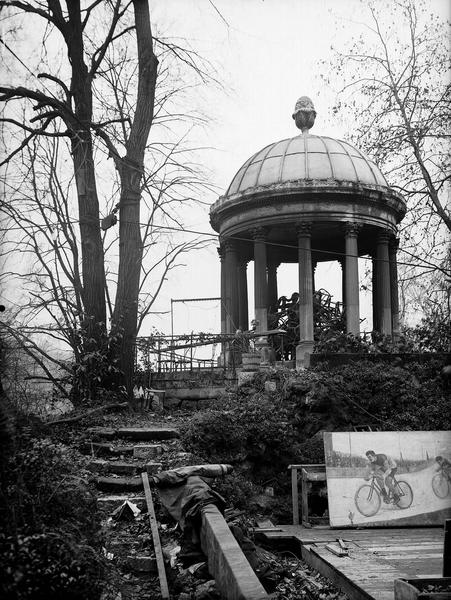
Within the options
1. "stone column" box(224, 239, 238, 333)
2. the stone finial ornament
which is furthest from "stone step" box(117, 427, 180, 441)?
the stone finial ornament

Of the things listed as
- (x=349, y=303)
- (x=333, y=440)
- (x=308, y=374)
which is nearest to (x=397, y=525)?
(x=333, y=440)

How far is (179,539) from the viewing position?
24.8ft

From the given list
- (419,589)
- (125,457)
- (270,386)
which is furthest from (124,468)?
(270,386)

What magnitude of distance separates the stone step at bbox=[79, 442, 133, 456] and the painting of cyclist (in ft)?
13.3

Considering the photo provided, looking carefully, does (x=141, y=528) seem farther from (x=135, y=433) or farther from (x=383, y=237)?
(x=383, y=237)

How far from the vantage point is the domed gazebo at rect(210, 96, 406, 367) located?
19969mm

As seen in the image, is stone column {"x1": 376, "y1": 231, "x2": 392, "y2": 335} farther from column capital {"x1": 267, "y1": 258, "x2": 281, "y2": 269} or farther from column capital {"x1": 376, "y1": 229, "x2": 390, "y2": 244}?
column capital {"x1": 267, "y1": 258, "x2": 281, "y2": 269}

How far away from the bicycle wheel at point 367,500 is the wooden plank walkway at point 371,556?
32cm

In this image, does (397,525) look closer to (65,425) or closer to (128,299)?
(65,425)

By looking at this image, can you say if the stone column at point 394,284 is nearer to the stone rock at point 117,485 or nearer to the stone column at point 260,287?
the stone column at point 260,287

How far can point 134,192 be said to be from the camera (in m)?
16.5

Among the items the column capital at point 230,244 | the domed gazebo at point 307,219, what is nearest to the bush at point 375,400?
the domed gazebo at point 307,219

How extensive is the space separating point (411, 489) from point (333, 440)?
4.96 ft

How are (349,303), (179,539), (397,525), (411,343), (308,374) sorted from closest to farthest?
1. (179,539)
2. (397,525)
3. (308,374)
4. (411,343)
5. (349,303)
